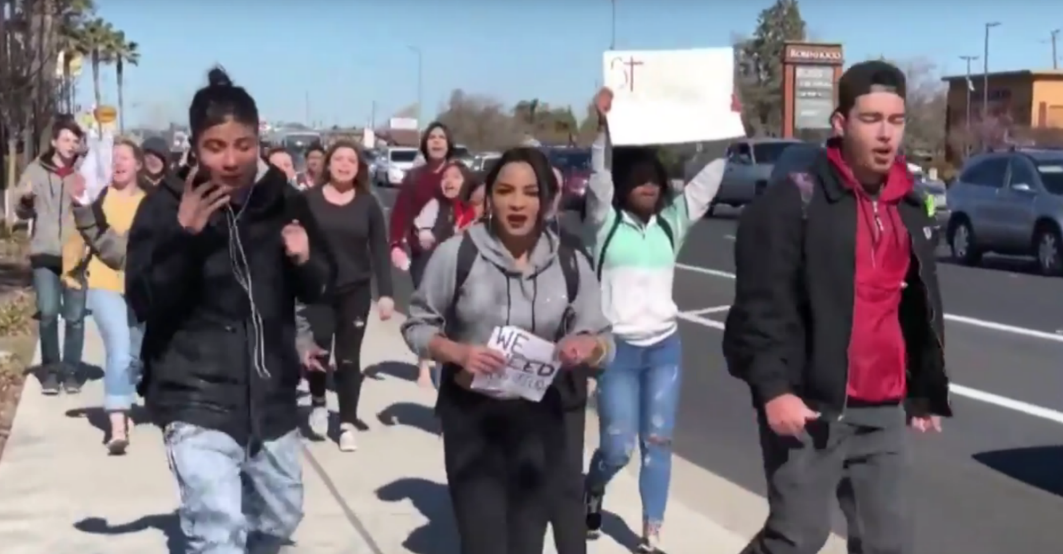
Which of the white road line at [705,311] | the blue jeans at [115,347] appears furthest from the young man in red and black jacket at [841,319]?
the white road line at [705,311]

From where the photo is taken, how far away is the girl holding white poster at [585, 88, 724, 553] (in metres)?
6.24

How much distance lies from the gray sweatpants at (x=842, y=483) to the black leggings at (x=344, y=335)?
180 inches

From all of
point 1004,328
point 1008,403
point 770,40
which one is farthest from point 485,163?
point 770,40

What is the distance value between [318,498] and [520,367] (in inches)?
124

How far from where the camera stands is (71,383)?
1062cm

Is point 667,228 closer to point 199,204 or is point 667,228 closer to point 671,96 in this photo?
point 671,96

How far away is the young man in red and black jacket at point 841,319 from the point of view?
14.2 feet

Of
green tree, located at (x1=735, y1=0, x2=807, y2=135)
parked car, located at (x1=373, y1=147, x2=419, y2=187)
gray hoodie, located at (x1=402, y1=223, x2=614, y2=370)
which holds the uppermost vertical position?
green tree, located at (x1=735, y1=0, x2=807, y2=135)

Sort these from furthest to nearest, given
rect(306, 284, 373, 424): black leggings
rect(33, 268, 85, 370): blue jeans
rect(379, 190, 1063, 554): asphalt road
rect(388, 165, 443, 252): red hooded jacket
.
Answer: rect(33, 268, 85, 370): blue jeans → rect(388, 165, 443, 252): red hooded jacket → rect(306, 284, 373, 424): black leggings → rect(379, 190, 1063, 554): asphalt road

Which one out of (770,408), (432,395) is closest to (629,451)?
(770,408)

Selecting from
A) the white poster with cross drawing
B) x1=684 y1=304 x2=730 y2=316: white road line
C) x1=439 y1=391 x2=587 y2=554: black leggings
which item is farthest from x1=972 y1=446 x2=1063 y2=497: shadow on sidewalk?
x1=684 y1=304 x2=730 y2=316: white road line

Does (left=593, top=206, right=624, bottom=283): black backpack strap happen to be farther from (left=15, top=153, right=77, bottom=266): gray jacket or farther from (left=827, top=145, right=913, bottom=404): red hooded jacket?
(left=15, top=153, right=77, bottom=266): gray jacket

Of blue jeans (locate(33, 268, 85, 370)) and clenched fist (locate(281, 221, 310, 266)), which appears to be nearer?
clenched fist (locate(281, 221, 310, 266))

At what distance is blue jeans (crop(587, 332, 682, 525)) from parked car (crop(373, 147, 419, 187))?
169 ft
